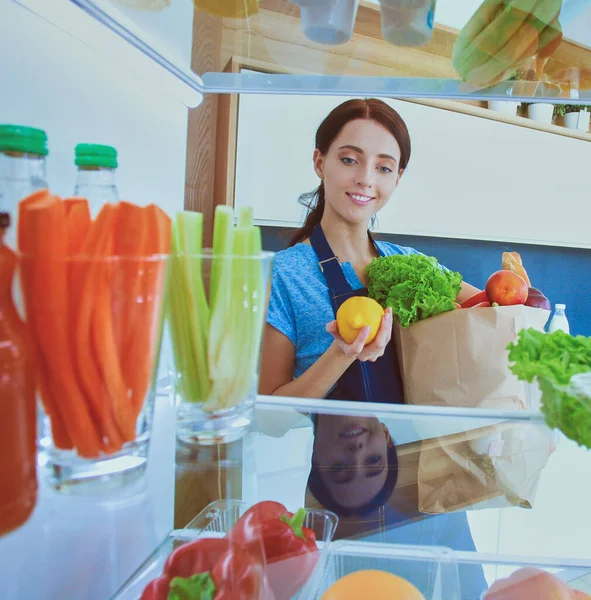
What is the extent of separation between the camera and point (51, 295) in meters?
0.26

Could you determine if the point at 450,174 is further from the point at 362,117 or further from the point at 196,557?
the point at 196,557

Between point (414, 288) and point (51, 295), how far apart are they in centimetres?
67

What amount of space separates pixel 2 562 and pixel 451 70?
0.55 m

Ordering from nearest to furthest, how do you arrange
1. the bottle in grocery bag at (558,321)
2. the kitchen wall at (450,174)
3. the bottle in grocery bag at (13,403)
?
the bottle in grocery bag at (13,403)
the kitchen wall at (450,174)
the bottle in grocery bag at (558,321)

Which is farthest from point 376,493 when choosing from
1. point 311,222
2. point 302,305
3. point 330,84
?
point 311,222

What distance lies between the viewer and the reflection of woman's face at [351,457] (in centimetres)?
43

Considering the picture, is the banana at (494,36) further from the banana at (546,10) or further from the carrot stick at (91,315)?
the carrot stick at (91,315)

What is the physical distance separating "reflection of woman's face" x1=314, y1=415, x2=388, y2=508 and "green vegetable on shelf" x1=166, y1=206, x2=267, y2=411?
0.13 m

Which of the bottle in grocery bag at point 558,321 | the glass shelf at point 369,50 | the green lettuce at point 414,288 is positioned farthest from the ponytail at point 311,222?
the bottle in grocery bag at point 558,321

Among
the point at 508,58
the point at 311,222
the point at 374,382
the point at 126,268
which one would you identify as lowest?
the point at 374,382

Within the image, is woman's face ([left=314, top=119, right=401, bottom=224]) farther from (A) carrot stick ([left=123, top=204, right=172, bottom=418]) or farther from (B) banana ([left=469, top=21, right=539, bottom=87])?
(A) carrot stick ([left=123, top=204, right=172, bottom=418])

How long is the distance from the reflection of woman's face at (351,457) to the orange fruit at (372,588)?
0.08 meters

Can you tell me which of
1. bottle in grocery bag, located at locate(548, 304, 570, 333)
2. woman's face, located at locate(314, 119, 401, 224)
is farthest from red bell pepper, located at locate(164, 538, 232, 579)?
bottle in grocery bag, located at locate(548, 304, 570, 333)

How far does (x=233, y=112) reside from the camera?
4.93 ft
